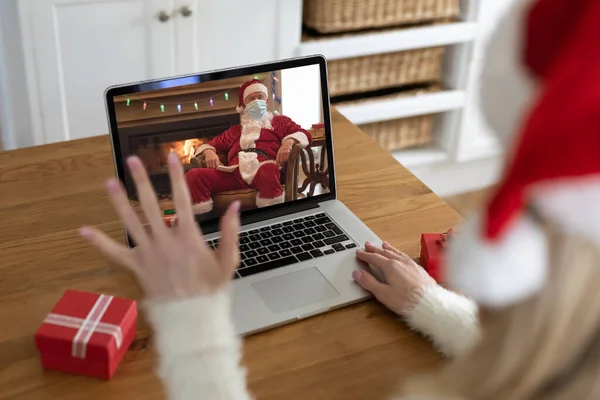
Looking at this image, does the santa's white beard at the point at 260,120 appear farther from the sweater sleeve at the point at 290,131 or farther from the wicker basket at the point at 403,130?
the wicker basket at the point at 403,130

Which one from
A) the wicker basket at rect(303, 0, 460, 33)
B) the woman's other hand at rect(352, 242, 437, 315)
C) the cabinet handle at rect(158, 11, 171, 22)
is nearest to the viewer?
the woman's other hand at rect(352, 242, 437, 315)

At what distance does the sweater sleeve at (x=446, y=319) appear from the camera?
0.90m

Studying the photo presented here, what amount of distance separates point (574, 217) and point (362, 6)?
1.79 metres

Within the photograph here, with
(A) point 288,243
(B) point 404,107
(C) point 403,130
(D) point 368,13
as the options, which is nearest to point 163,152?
(A) point 288,243

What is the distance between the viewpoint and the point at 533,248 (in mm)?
490

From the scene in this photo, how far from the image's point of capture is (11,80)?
1923 mm

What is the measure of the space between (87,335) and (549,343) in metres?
0.55

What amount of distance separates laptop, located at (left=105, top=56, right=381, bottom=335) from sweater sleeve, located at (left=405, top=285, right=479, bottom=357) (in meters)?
0.10

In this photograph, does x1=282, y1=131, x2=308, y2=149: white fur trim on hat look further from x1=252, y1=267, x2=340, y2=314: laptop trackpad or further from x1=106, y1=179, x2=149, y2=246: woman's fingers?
x1=106, y1=179, x2=149, y2=246: woman's fingers

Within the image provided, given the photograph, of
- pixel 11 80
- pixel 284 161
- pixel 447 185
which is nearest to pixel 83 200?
pixel 284 161

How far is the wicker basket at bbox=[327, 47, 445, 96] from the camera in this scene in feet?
7.37

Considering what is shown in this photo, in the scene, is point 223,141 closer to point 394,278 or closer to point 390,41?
point 394,278

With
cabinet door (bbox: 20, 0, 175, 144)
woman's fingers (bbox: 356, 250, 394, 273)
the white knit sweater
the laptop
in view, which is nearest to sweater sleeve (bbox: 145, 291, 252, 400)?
the white knit sweater

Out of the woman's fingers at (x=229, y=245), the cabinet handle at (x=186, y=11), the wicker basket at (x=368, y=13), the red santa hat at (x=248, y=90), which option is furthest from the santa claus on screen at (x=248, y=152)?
the wicker basket at (x=368, y=13)
